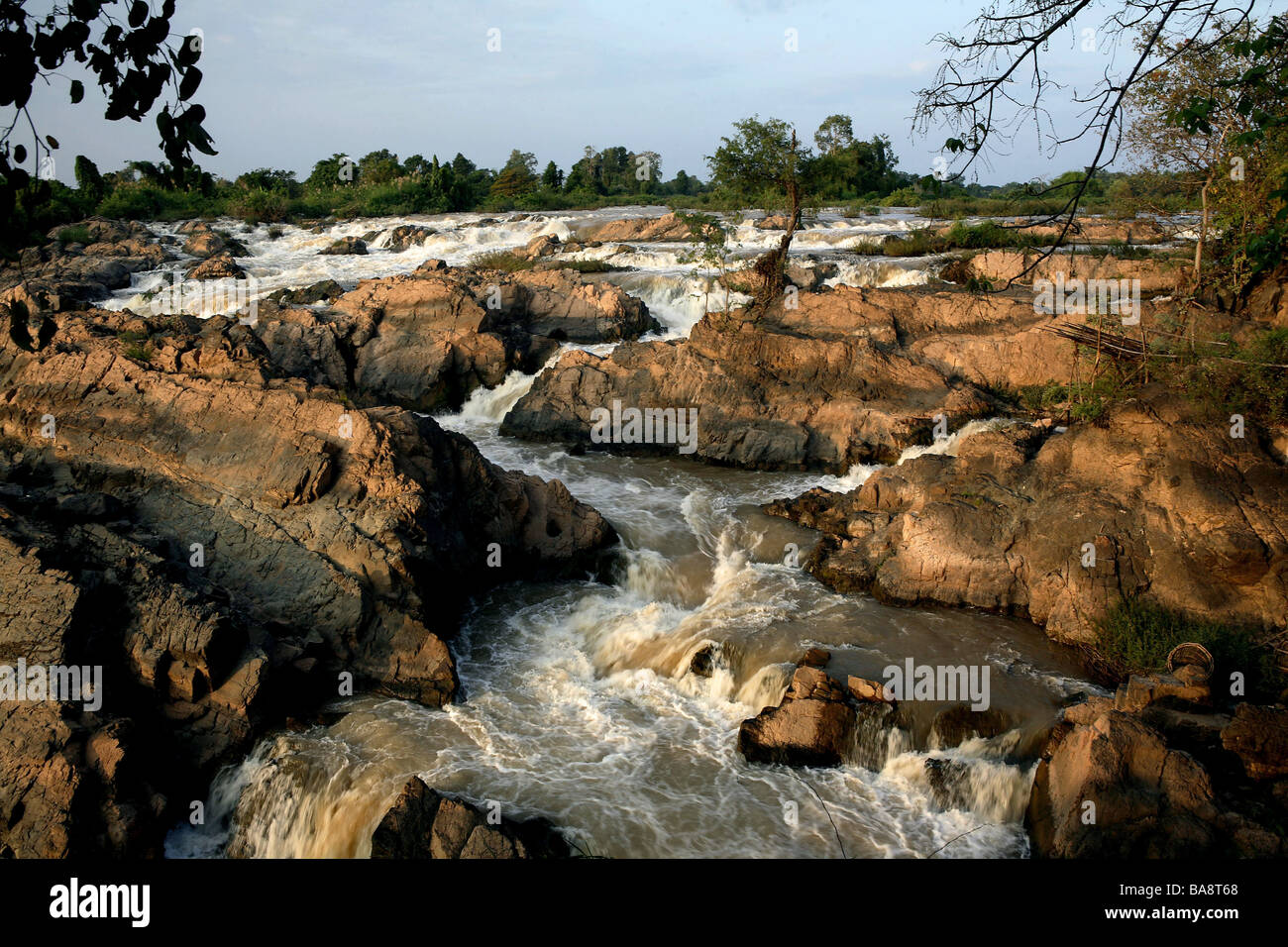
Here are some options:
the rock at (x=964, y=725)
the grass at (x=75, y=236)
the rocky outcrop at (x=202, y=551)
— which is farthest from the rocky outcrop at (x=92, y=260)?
the rock at (x=964, y=725)

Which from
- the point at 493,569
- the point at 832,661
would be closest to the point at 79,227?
the point at 493,569

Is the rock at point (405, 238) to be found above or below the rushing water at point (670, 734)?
above

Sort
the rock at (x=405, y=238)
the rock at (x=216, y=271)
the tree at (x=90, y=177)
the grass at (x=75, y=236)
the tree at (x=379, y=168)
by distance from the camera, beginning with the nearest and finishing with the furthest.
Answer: the tree at (x=90, y=177) → the rock at (x=216, y=271) → the grass at (x=75, y=236) → the rock at (x=405, y=238) → the tree at (x=379, y=168)

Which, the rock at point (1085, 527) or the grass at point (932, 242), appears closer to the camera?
the rock at point (1085, 527)

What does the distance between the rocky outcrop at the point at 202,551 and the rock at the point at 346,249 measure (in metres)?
19.0

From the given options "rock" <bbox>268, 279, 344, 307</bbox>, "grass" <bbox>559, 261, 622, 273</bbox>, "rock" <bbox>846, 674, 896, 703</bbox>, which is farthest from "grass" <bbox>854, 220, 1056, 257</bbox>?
"rock" <bbox>846, 674, 896, 703</bbox>

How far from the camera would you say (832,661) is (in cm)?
830

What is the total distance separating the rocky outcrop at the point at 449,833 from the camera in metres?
5.46

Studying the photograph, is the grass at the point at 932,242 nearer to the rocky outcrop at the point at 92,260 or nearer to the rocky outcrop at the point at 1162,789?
the rocky outcrop at the point at 1162,789

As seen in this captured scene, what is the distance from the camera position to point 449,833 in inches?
220

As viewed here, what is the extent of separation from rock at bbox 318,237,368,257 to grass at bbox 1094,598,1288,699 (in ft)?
85.7
